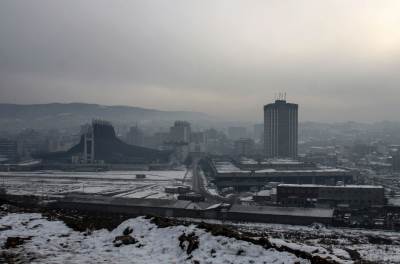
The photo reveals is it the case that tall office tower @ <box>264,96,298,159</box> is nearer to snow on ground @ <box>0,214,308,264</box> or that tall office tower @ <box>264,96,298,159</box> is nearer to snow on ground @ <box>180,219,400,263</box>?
snow on ground @ <box>180,219,400,263</box>

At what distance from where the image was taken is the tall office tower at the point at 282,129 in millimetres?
109750

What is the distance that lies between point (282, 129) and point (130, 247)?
10093 cm

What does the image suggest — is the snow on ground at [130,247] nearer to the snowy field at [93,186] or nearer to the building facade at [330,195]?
the building facade at [330,195]

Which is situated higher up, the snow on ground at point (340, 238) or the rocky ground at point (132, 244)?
the rocky ground at point (132, 244)

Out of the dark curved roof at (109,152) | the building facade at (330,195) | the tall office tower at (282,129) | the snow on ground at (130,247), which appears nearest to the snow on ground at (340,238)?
the snow on ground at (130,247)

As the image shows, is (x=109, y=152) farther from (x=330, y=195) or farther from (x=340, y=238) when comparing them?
(x=340, y=238)

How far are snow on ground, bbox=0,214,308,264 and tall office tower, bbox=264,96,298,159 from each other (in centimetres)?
9849

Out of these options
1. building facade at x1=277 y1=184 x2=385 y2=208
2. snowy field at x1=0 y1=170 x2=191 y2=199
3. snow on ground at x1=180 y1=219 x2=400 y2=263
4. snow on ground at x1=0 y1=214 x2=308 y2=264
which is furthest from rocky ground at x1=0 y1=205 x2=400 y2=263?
snowy field at x1=0 y1=170 x2=191 y2=199

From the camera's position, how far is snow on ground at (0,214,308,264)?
10570 mm

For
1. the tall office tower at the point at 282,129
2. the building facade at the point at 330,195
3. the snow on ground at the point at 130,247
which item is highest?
the tall office tower at the point at 282,129

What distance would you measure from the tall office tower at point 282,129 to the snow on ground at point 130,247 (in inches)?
3877

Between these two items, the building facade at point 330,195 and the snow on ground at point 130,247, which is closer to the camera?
the snow on ground at point 130,247

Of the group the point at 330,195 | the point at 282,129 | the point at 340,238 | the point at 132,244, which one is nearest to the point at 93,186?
the point at 330,195

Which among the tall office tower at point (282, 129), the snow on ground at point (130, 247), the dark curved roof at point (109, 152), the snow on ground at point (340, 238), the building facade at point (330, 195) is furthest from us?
the tall office tower at point (282, 129)
